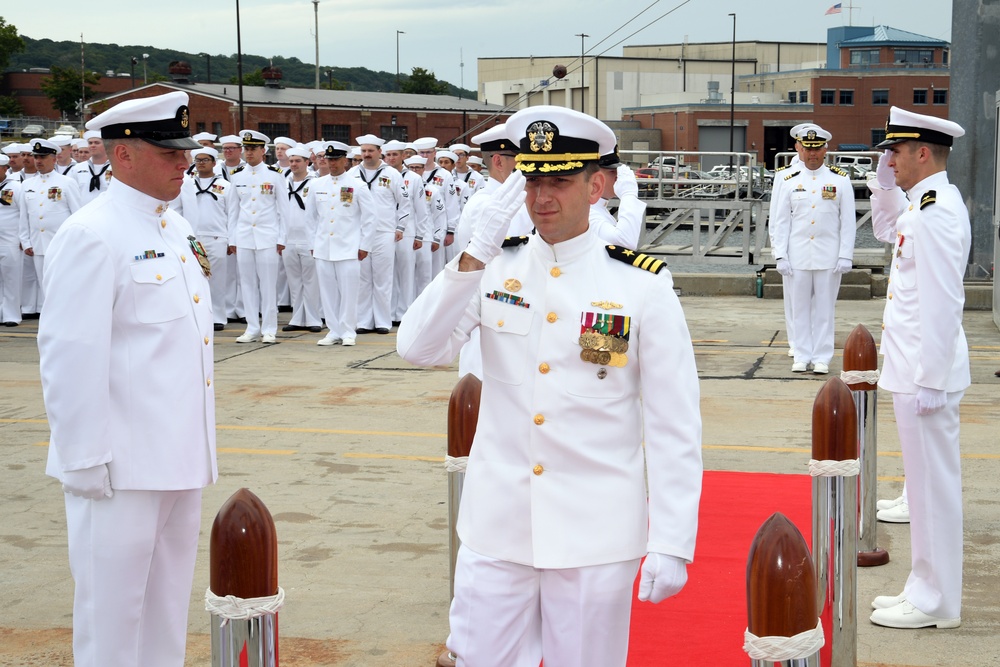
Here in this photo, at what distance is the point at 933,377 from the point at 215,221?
11.4m

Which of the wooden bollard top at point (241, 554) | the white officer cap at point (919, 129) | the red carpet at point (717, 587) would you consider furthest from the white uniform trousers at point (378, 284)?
the wooden bollard top at point (241, 554)

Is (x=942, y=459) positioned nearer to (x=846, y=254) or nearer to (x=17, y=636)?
(x=17, y=636)

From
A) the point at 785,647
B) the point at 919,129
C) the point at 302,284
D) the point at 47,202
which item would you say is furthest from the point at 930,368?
the point at 47,202

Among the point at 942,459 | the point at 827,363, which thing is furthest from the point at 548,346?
the point at 827,363

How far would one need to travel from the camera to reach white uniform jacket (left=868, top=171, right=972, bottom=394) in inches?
197

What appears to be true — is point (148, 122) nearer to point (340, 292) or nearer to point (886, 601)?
point (886, 601)

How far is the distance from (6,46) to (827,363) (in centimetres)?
9383

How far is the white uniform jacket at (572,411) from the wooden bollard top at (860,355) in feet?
9.65

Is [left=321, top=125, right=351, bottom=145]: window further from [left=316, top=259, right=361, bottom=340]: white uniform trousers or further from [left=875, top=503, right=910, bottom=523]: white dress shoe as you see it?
[left=875, top=503, right=910, bottom=523]: white dress shoe

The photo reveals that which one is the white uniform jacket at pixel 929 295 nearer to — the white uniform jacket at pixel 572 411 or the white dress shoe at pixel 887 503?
the white dress shoe at pixel 887 503

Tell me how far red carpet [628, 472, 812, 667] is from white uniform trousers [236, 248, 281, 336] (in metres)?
7.95

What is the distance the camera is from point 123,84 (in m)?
112

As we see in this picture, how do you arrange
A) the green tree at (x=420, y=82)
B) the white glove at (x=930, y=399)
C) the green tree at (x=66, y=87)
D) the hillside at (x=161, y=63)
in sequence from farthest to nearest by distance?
1. the hillside at (x=161, y=63)
2. the green tree at (x=420, y=82)
3. the green tree at (x=66, y=87)
4. the white glove at (x=930, y=399)

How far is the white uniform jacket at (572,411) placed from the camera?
3.11 metres
